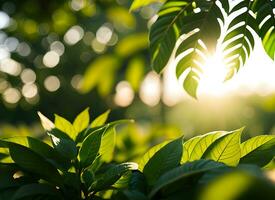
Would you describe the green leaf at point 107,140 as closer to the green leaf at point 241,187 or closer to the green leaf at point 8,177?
the green leaf at point 8,177

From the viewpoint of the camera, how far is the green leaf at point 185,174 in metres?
0.85

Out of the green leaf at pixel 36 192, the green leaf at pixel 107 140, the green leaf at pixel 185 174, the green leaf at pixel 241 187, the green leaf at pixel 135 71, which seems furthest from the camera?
the green leaf at pixel 135 71

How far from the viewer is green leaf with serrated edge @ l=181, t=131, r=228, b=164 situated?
1.08m

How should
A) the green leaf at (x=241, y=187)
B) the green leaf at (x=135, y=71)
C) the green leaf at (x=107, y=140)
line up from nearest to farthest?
the green leaf at (x=241, y=187) < the green leaf at (x=107, y=140) < the green leaf at (x=135, y=71)

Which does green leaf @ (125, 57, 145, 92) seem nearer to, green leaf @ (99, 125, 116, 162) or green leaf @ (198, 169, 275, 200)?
green leaf @ (99, 125, 116, 162)

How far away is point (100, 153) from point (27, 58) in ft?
93.2

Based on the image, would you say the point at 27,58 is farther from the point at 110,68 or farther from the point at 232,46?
the point at 232,46

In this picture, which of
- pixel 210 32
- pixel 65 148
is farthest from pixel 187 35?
pixel 65 148

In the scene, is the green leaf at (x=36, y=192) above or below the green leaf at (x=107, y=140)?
below

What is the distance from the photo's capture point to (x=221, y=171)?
816 millimetres

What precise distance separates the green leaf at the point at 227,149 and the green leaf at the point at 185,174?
15 cm

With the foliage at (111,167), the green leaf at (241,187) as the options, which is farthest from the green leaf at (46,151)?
the green leaf at (241,187)

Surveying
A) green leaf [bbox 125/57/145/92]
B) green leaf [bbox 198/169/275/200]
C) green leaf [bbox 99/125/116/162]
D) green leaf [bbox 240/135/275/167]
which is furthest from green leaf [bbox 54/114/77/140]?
green leaf [bbox 125/57/145/92]

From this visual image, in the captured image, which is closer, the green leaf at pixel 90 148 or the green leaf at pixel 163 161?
the green leaf at pixel 163 161
